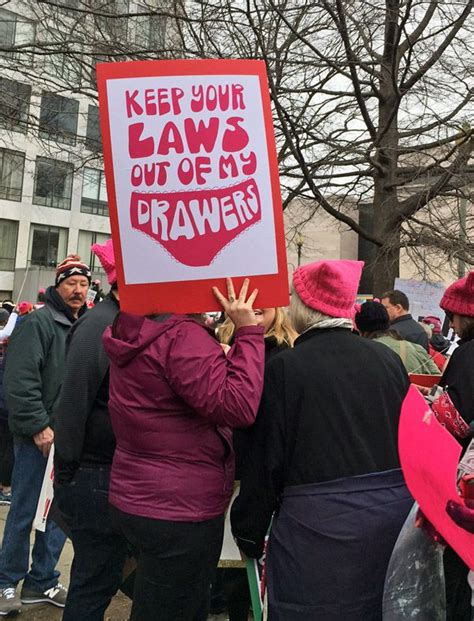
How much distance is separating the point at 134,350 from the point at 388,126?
19.7 ft

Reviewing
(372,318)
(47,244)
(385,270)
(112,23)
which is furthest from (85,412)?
(47,244)

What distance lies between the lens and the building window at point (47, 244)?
108ft

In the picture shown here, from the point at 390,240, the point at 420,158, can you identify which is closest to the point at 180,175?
the point at 390,240

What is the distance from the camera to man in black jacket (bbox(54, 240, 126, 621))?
92.1 inches

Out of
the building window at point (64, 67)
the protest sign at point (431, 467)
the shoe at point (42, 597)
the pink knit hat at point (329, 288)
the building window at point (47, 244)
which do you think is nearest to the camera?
the protest sign at point (431, 467)

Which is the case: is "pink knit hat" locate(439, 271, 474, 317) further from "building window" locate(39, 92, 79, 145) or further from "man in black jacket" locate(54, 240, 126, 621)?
"building window" locate(39, 92, 79, 145)

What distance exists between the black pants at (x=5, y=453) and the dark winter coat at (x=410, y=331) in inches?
141

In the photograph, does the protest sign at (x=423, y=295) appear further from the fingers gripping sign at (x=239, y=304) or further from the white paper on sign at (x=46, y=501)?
the fingers gripping sign at (x=239, y=304)

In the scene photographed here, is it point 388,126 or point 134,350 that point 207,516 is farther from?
point 388,126

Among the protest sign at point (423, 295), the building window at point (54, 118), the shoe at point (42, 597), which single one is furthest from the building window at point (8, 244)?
the shoe at point (42, 597)

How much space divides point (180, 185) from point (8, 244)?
32643 millimetres

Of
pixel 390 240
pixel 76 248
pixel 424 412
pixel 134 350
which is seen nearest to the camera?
pixel 424 412

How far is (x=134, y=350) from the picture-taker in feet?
6.18

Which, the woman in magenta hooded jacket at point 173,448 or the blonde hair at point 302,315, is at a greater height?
the blonde hair at point 302,315
